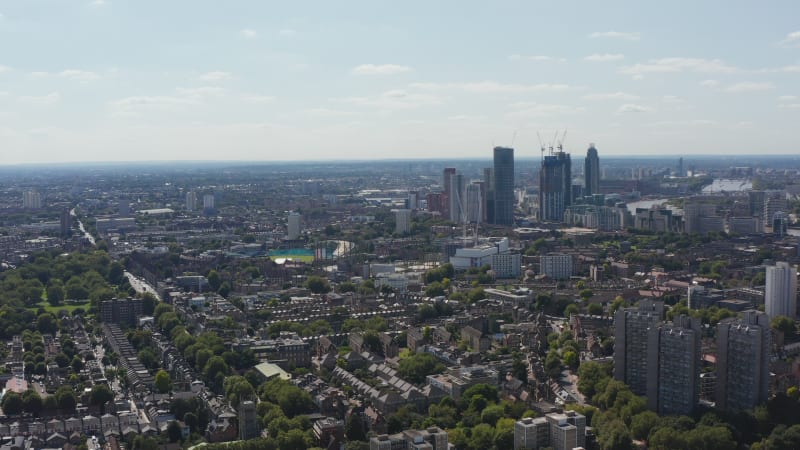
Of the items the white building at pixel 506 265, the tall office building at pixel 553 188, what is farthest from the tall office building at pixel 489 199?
the white building at pixel 506 265

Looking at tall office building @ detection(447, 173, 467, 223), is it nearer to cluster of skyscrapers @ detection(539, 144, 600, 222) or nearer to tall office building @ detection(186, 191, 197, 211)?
cluster of skyscrapers @ detection(539, 144, 600, 222)

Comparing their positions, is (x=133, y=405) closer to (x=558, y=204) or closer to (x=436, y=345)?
(x=436, y=345)

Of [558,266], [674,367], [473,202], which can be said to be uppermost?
[473,202]

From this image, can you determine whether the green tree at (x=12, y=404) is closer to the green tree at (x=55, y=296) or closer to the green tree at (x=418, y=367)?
the green tree at (x=418, y=367)

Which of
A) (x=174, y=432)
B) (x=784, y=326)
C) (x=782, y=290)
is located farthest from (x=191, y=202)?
(x=174, y=432)

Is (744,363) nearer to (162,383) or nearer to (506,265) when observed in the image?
(162,383)

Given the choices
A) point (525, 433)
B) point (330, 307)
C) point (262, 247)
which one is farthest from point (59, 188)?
point (525, 433)
